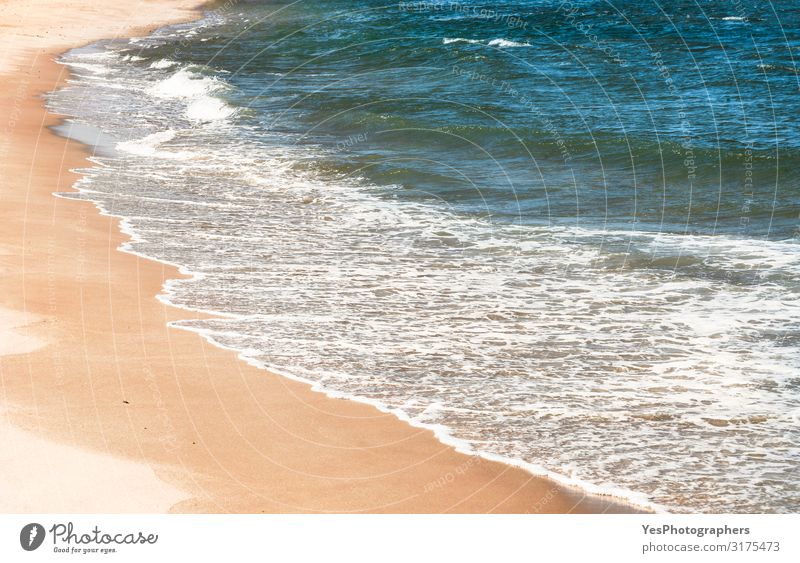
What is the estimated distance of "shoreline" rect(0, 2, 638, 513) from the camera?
19.0 feet

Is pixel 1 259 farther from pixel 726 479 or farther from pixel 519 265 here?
pixel 726 479

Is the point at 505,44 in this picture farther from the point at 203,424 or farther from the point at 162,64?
the point at 203,424

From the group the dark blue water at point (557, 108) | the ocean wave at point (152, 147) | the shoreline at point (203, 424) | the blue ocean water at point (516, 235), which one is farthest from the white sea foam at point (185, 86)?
the shoreline at point (203, 424)

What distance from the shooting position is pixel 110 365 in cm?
755

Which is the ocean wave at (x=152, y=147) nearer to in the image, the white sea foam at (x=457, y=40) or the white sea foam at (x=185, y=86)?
the white sea foam at (x=185, y=86)

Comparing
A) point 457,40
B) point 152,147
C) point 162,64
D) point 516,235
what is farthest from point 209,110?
point 516,235

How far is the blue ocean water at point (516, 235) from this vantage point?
690 centimetres

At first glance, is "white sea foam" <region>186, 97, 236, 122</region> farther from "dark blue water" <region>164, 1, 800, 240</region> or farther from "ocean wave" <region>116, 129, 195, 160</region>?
"ocean wave" <region>116, 129, 195, 160</region>

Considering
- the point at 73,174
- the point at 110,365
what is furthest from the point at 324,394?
the point at 73,174

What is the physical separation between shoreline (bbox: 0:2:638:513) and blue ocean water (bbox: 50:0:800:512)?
11.6 inches

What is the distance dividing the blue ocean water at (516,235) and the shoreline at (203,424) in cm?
30

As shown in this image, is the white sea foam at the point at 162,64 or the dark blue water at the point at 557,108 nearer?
the dark blue water at the point at 557,108

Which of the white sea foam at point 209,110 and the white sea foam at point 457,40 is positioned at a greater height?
the white sea foam at point 457,40

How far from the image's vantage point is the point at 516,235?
12.5 metres
